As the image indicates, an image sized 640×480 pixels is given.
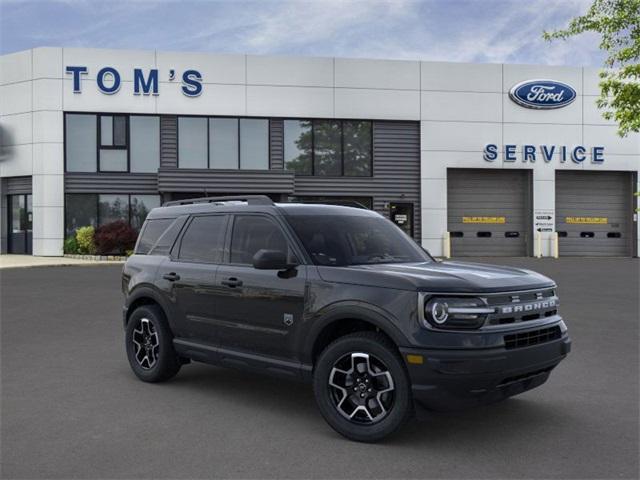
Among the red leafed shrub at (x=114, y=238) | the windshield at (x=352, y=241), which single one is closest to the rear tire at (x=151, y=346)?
the windshield at (x=352, y=241)

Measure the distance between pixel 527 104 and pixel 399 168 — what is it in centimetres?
696

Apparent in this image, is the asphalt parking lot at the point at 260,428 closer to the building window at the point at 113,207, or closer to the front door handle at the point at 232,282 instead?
the front door handle at the point at 232,282

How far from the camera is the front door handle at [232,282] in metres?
5.47

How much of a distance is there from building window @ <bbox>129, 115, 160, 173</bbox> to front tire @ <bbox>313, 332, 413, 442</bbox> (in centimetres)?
2521

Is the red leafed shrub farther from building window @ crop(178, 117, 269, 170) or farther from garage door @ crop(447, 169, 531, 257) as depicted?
garage door @ crop(447, 169, 531, 257)

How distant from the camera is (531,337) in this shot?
15.2 ft

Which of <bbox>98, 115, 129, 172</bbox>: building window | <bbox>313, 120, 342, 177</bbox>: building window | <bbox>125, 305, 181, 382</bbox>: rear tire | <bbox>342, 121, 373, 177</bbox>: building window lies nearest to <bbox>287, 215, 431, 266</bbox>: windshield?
<bbox>125, 305, 181, 382</bbox>: rear tire

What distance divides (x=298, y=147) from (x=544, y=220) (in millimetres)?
12267

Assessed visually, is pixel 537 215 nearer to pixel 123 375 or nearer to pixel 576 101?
pixel 576 101

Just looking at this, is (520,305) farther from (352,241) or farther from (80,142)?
(80,142)

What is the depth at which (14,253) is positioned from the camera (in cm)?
2997

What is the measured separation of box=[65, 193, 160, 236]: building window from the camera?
2825 cm

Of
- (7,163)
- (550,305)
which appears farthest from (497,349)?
(7,163)

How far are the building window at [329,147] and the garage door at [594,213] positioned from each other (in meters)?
9.82
